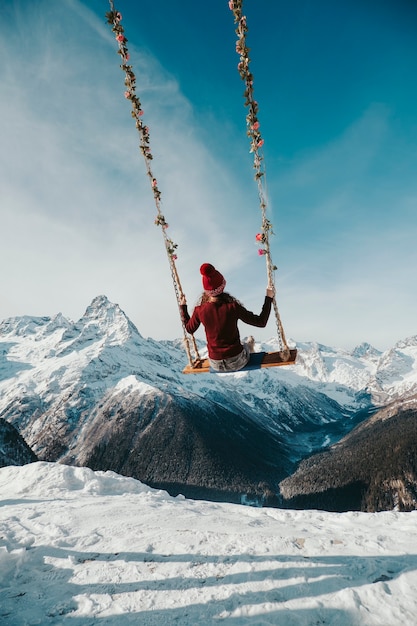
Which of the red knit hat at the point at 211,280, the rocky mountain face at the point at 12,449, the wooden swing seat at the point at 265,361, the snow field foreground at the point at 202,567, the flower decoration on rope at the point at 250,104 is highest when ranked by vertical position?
the flower decoration on rope at the point at 250,104

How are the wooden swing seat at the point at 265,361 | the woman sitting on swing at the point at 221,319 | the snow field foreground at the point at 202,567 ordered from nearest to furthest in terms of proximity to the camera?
the snow field foreground at the point at 202,567 → the woman sitting on swing at the point at 221,319 → the wooden swing seat at the point at 265,361

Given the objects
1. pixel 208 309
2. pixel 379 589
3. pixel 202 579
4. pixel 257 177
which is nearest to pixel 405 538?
pixel 379 589

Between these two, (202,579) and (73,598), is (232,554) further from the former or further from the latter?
(73,598)

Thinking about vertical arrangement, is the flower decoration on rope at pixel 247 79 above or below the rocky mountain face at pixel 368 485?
above

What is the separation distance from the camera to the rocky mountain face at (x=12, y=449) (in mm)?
91406

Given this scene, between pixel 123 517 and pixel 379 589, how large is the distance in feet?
23.5

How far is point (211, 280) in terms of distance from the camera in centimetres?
853

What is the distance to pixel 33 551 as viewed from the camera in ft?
26.2

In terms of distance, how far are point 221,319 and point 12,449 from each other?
109136 millimetres

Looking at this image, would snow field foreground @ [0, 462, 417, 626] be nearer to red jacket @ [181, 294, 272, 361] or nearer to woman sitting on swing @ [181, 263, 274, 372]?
woman sitting on swing @ [181, 263, 274, 372]

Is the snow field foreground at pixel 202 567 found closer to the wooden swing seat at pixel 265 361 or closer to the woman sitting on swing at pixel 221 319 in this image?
the wooden swing seat at pixel 265 361

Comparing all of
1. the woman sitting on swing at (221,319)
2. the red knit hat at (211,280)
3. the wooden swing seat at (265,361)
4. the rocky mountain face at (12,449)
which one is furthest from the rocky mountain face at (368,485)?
the red knit hat at (211,280)

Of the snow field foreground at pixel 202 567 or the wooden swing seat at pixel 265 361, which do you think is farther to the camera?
the wooden swing seat at pixel 265 361

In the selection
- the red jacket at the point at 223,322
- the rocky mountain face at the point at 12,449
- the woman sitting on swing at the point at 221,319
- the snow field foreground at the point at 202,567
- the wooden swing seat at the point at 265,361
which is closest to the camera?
the snow field foreground at the point at 202,567
